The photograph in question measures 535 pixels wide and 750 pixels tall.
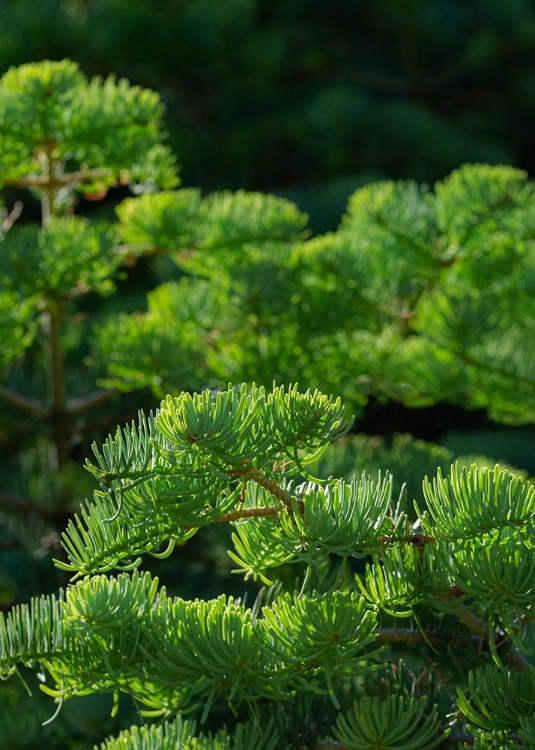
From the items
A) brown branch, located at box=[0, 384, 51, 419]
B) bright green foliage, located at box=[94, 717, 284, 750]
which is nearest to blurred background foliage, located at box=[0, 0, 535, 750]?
brown branch, located at box=[0, 384, 51, 419]

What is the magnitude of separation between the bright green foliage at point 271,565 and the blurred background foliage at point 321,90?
0.75 meters

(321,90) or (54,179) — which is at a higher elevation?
(321,90)

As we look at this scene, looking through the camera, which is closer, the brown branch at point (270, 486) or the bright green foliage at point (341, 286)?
the brown branch at point (270, 486)

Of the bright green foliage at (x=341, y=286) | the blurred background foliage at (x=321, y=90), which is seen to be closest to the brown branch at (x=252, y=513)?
the bright green foliage at (x=341, y=286)

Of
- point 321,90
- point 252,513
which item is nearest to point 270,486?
point 252,513

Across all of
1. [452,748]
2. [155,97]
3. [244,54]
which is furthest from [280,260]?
[244,54]

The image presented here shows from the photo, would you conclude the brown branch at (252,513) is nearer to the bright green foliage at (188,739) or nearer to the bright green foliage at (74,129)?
the bright green foliage at (188,739)

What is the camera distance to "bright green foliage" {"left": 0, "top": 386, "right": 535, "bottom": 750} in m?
0.28

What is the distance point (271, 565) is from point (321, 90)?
1.51m

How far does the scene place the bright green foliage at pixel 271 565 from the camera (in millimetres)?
283

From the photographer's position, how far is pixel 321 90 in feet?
5.74

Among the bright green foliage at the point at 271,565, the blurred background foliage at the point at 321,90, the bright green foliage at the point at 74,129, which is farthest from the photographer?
the blurred background foliage at the point at 321,90

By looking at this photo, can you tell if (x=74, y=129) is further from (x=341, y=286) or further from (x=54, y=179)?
(x=341, y=286)

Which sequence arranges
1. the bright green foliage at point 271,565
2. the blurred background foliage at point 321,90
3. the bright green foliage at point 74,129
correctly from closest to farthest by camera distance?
the bright green foliage at point 271,565, the bright green foliage at point 74,129, the blurred background foliage at point 321,90
